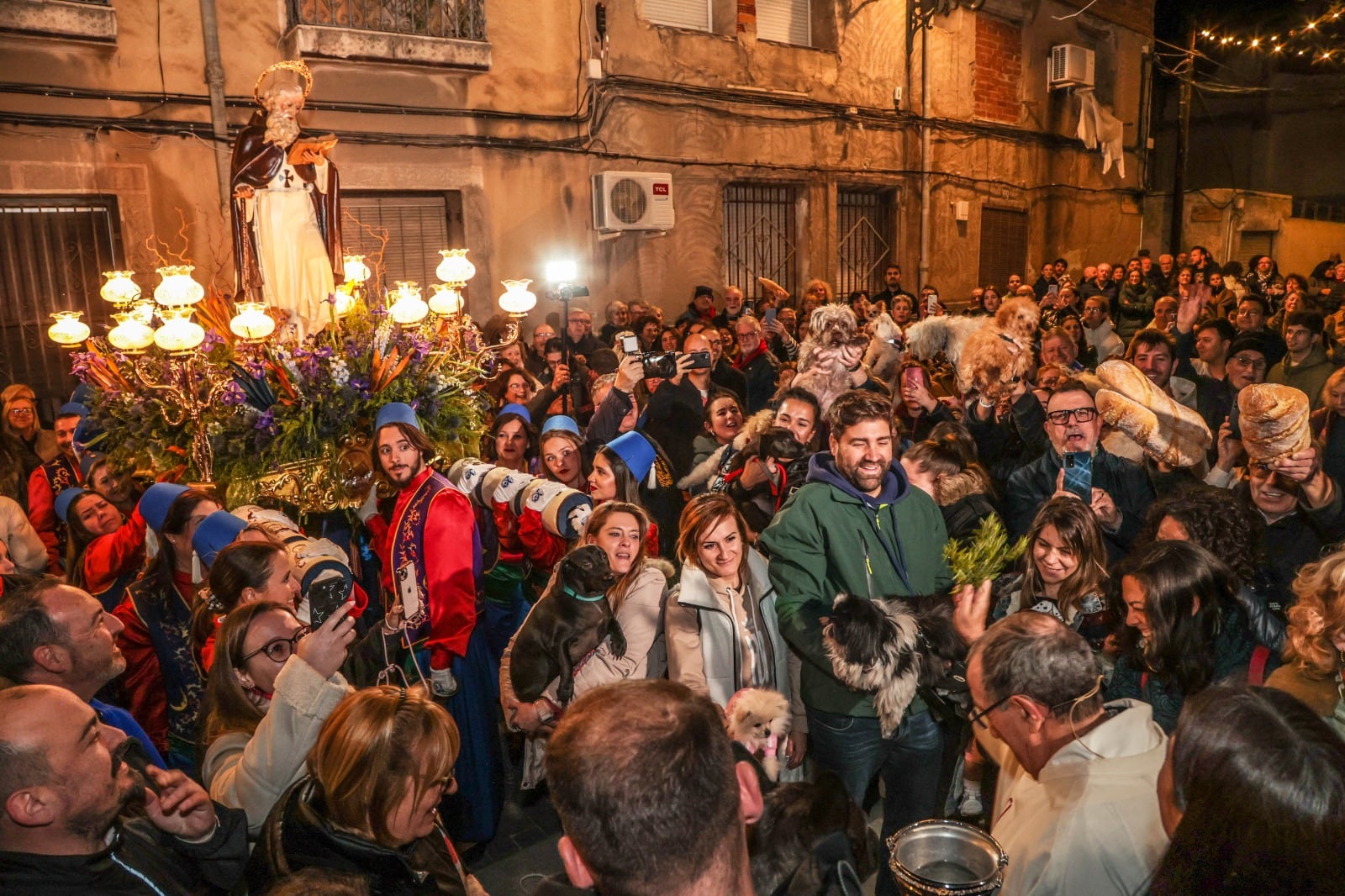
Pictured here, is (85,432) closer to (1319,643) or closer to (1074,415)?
(1074,415)

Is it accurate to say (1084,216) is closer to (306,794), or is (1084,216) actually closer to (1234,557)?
(1234,557)

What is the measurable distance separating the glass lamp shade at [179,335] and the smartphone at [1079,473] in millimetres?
4425

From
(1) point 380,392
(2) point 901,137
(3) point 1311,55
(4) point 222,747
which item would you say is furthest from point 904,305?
(3) point 1311,55

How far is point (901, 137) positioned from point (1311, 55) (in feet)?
49.9

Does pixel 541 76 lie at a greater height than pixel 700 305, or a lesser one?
greater

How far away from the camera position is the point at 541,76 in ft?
33.9

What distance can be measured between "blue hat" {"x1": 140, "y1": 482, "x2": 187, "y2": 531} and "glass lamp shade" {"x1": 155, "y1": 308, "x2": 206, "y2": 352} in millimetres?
→ 870

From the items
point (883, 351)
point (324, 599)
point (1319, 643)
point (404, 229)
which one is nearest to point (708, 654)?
point (324, 599)

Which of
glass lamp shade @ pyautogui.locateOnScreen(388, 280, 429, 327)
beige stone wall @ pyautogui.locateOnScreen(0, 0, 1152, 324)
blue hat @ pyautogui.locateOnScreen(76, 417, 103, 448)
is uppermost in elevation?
beige stone wall @ pyautogui.locateOnScreen(0, 0, 1152, 324)

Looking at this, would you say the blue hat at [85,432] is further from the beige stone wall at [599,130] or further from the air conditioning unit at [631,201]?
the air conditioning unit at [631,201]

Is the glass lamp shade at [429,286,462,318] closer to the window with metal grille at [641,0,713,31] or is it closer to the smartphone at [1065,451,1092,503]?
the smartphone at [1065,451,1092,503]

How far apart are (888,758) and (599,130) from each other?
30.4 ft

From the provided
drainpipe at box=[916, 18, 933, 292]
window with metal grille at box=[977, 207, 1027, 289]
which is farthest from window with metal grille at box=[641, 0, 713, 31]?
window with metal grille at box=[977, 207, 1027, 289]

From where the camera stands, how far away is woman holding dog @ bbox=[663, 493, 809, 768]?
133 inches
